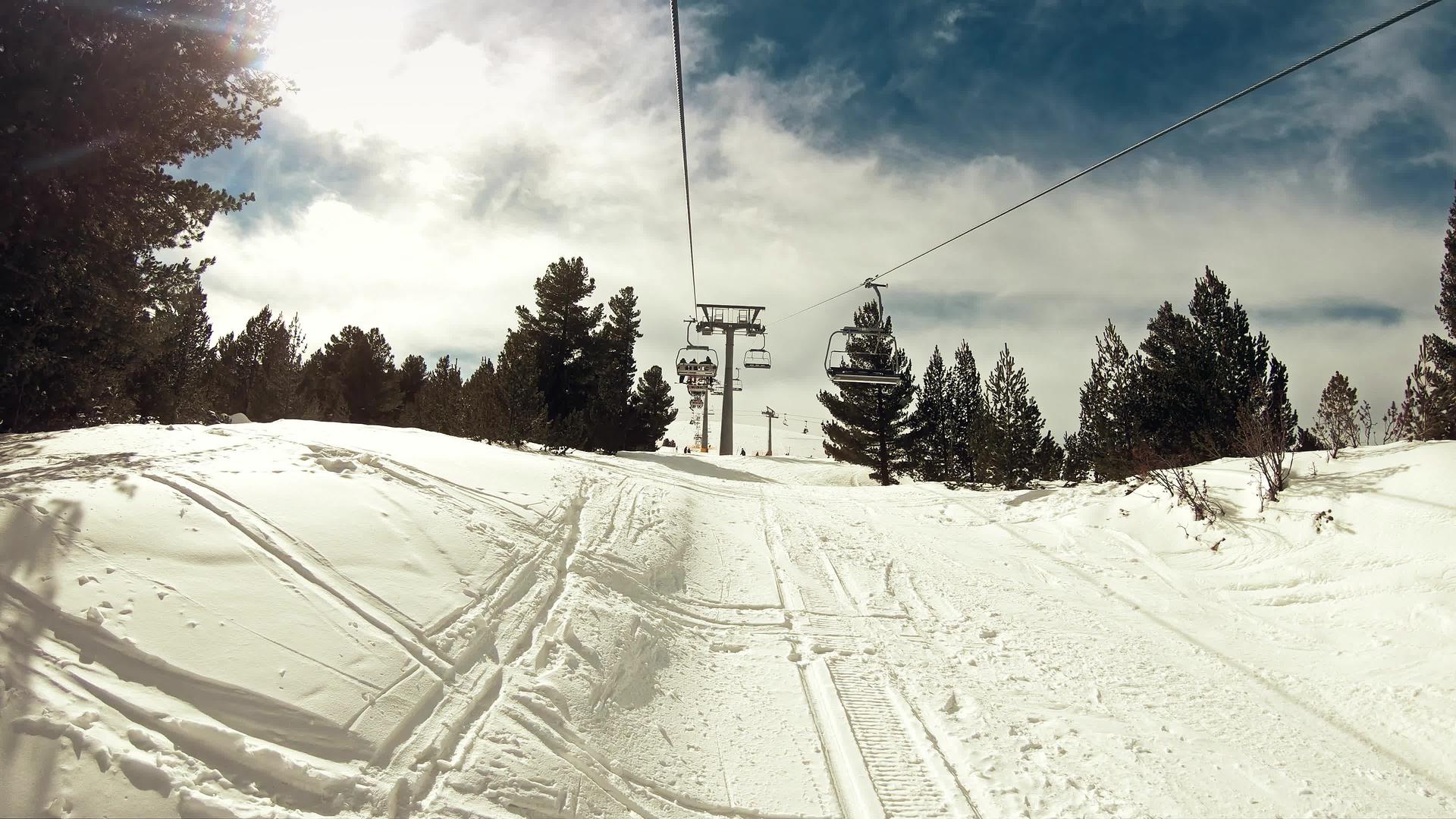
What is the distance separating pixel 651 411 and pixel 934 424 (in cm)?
1852

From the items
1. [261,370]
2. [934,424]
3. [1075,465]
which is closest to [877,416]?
[934,424]

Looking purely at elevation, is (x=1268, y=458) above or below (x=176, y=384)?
below

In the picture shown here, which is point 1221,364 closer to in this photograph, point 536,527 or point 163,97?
point 536,527

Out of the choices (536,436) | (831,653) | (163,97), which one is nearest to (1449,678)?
(831,653)

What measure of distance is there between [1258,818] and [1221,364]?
21867 mm

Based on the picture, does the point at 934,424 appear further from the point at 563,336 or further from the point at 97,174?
the point at 97,174

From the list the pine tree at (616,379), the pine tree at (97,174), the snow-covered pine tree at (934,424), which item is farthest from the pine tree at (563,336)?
the pine tree at (97,174)

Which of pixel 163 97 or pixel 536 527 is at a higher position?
pixel 163 97

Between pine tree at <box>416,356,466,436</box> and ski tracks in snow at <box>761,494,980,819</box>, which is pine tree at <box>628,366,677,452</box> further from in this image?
ski tracks in snow at <box>761,494,980,819</box>

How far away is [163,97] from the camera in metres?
8.55

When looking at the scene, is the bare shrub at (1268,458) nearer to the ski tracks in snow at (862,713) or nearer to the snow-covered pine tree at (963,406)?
the ski tracks in snow at (862,713)

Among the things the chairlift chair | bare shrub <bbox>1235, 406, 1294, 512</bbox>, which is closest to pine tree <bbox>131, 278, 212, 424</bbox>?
the chairlift chair

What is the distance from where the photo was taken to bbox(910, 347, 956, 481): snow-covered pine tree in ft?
90.7

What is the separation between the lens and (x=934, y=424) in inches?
1118
